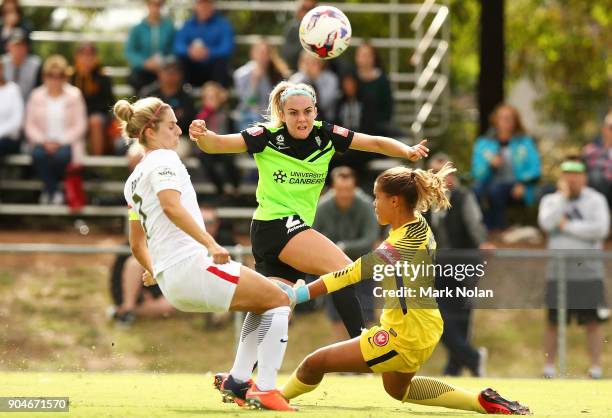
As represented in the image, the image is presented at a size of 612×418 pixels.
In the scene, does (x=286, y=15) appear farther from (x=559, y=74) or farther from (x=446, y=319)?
(x=446, y=319)

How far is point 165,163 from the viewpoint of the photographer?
743 cm

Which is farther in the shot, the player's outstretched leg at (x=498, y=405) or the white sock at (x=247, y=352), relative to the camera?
the white sock at (x=247, y=352)

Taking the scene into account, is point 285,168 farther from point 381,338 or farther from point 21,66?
point 21,66

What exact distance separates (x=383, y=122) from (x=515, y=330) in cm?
294

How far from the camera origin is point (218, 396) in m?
8.65

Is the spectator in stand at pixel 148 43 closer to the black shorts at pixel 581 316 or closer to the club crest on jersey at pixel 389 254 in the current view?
the black shorts at pixel 581 316

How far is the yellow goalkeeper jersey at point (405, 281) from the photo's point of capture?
7.40 m

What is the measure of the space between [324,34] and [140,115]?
2.08m

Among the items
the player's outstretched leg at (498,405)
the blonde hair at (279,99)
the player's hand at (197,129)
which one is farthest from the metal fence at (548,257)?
the player's outstretched leg at (498,405)

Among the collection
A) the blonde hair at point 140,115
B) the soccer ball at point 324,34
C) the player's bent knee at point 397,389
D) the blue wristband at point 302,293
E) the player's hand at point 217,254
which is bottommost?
the player's bent knee at point 397,389

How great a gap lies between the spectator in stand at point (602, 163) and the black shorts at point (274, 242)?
7.15 metres

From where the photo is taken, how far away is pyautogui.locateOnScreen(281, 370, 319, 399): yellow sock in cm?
795

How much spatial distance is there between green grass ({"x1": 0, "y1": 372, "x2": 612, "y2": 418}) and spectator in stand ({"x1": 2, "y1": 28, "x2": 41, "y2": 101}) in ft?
19.2

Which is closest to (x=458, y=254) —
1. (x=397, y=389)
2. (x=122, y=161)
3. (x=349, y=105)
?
(x=349, y=105)
